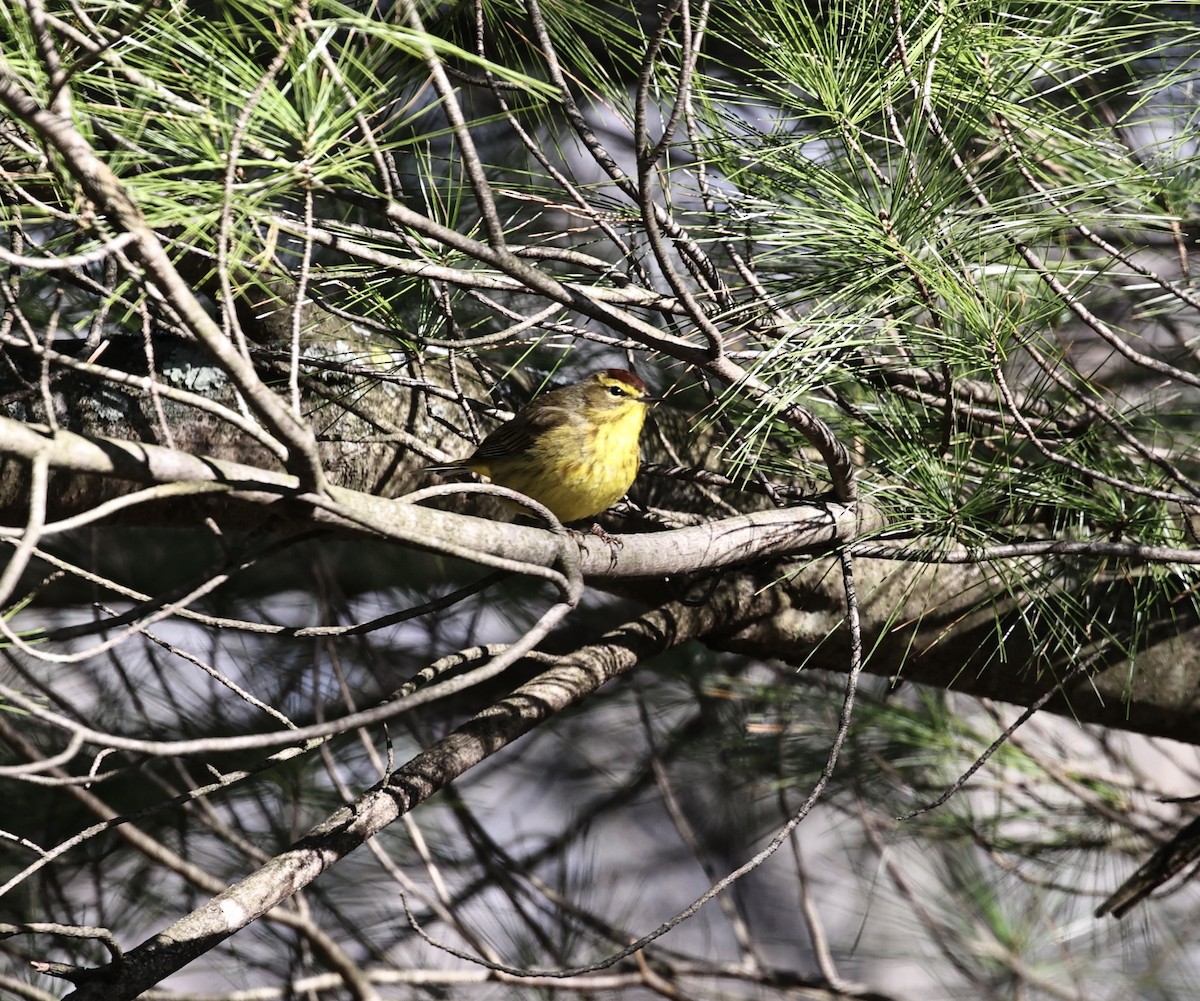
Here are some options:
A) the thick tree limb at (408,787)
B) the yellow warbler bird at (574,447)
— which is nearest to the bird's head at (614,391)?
the yellow warbler bird at (574,447)

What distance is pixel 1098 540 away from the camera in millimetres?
1561

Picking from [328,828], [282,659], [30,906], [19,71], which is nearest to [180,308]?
[19,71]

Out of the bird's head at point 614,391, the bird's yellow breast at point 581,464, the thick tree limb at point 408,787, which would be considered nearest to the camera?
the thick tree limb at point 408,787

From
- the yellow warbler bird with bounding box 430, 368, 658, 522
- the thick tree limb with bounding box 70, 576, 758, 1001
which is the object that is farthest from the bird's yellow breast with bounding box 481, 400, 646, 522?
the thick tree limb with bounding box 70, 576, 758, 1001

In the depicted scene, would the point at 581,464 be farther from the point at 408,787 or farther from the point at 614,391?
the point at 408,787

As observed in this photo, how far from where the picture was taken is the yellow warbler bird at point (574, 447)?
6.41 ft

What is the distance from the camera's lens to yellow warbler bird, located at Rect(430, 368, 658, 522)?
1.96 metres

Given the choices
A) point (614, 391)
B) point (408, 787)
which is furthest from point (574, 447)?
point (408, 787)

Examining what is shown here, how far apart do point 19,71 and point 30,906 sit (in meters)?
2.05

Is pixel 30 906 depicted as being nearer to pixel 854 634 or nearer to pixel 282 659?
pixel 282 659

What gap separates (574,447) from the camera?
2027mm

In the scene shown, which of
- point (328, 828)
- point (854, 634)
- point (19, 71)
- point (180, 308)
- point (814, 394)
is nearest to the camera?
point (180, 308)

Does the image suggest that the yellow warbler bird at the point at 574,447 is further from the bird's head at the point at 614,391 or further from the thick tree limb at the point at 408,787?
the thick tree limb at the point at 408,787

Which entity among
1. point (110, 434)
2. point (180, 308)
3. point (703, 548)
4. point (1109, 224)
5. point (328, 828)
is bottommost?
point (328, 828)
